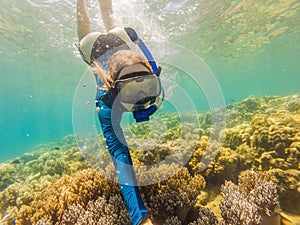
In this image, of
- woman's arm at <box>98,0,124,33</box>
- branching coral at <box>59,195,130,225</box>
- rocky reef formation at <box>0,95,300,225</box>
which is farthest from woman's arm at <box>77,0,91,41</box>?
branching coral at <box>59,195,130,225</box>

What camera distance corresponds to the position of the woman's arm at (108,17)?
16.8ft

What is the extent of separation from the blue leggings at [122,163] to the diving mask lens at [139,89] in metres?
0.58

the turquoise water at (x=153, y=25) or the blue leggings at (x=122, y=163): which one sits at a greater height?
the turquoise water at (x=153, y=25)

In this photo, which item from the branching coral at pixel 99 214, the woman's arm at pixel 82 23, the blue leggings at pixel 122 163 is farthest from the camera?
the woman's arm at pixel 82 23

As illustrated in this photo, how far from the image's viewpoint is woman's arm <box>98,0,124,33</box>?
5124 millimetres

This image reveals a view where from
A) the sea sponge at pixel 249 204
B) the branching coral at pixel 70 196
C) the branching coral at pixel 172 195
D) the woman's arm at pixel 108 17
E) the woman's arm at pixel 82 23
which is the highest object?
the woman's arm at pixel 108 17

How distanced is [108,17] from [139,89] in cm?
408

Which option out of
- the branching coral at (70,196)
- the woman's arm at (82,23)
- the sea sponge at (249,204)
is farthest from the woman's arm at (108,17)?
the sea sponge at (249,204)

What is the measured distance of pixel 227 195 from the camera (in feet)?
9.83

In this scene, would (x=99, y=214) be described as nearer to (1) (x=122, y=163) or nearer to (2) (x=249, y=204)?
(1) (x=122, y=163)

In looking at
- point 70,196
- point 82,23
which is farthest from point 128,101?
point 82,23

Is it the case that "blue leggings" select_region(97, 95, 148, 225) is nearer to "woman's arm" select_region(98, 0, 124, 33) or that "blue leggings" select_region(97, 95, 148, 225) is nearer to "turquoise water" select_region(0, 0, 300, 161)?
"woman's arm" select_region(98, 0, 124, 33)

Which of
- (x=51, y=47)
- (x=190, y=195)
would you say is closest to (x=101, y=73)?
(x=190, y=195)

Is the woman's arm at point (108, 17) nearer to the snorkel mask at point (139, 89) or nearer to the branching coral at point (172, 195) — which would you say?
the snorkel mask at point (139, 89)
